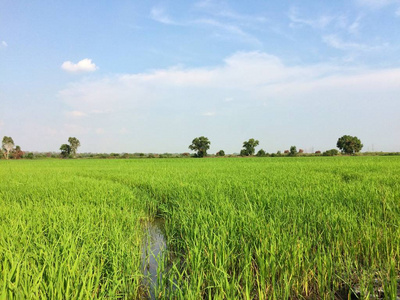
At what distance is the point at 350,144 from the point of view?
64938mm

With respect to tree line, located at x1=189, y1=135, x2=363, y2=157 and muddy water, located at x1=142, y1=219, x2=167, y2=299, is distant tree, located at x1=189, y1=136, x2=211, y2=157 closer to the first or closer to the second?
tree line, located at x1=189, y1=135, x2=363, y2=157

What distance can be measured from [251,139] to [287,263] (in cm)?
6324

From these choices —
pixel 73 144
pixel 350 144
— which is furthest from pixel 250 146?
pixel 73 144

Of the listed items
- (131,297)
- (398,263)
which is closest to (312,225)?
(398,263)

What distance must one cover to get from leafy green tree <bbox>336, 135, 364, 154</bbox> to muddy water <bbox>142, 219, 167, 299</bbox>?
72330 mm

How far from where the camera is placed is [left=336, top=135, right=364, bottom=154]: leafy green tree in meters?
64.8

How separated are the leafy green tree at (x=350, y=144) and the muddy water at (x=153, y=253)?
7233 centimetres

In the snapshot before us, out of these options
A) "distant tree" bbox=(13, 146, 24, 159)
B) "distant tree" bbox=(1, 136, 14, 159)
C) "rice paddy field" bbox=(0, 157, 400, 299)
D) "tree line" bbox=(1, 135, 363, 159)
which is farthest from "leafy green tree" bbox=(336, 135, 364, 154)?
"distant tree" bbox=(1, 136, 14, 159)

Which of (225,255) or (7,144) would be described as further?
(7,144)

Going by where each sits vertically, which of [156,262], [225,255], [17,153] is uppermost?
[17,153]

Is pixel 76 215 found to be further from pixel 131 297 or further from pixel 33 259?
pixel 131 297

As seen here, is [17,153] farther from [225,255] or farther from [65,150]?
[225,255]

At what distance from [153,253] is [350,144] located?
73.8 metres

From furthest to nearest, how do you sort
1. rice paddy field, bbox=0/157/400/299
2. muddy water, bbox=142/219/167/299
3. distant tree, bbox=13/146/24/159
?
distant tree, bbox=13/146/24/159, muddy water, bbox=142/219/167/299, rice paddy field, bbox=0/157/400/299
